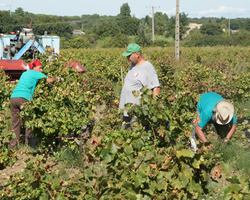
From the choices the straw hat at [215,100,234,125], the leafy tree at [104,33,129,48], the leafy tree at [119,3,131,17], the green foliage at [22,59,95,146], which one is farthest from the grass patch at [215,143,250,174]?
the leafy tree at [119,3,131,17]

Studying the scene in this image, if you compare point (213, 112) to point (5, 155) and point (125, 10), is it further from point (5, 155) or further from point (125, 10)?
point (125, 10)

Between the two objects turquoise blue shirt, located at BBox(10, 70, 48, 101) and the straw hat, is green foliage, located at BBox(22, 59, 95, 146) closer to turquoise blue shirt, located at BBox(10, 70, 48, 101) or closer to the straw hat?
turquoise blue shirt, located at BBox(10, 70, 48, 101)

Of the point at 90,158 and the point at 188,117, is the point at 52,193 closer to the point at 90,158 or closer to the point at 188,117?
the point at 90,158

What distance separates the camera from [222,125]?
4.61 m

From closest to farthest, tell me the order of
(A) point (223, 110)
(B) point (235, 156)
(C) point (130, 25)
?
(A) point (223, 110) < (B) point (235, 156) < (C) point (130, 25)

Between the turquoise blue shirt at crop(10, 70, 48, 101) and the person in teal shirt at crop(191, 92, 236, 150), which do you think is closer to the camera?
the person in teal shirt at crop(191, 92, 236, 150)

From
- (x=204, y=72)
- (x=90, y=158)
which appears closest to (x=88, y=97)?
(x=90, y=158)

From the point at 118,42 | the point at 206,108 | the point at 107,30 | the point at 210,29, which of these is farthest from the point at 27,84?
the point at 210,29

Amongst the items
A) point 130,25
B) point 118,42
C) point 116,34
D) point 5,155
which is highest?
point 130,25

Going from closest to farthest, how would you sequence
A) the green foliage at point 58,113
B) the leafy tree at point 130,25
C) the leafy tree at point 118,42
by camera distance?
1. the green foliage at point 58,113
2. the leafy tree at point 118,42
3. the leafy tree at point 130,25

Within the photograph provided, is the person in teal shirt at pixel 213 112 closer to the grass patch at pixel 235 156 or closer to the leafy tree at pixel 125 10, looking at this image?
the grass patch at pixel 235 156

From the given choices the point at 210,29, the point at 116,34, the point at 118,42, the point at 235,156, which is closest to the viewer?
the point at 235,156

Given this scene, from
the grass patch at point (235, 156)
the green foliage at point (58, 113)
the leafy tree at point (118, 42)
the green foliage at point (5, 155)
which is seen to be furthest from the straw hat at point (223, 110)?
the leafy tree at point (118, 42)

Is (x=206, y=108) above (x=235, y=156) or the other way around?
above
